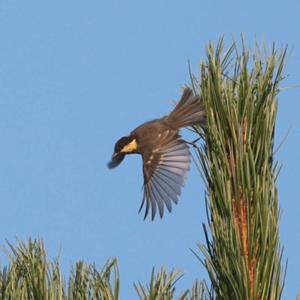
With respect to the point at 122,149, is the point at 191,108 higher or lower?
lower

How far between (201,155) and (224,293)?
0.39 meters

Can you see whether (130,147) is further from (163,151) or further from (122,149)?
(163,151)

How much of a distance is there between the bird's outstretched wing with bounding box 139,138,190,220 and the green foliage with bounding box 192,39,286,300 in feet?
2.03

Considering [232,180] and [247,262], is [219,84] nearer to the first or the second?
[232,180]

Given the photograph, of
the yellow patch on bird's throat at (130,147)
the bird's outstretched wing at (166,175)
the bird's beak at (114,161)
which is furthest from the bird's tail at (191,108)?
the yellow patch on bird's throat at (130,147)

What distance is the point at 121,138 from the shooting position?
3.60 meters

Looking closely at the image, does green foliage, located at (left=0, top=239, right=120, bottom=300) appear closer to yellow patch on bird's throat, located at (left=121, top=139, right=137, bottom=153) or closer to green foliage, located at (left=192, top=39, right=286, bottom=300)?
green foliage, located at (left=192, top=39, right=286, bottom=300)

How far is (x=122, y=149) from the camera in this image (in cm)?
354

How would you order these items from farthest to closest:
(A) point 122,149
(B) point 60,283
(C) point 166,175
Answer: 1. (A) point 122,149
2. (C) point 166,175
3. (B) point 60,283

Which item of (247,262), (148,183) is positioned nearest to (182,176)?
(148,183)

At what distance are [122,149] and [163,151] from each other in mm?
532

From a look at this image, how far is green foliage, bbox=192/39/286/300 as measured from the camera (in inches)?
72.5

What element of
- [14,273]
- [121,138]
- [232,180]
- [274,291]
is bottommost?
[274,291]

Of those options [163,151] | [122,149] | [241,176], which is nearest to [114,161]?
[122,149]
